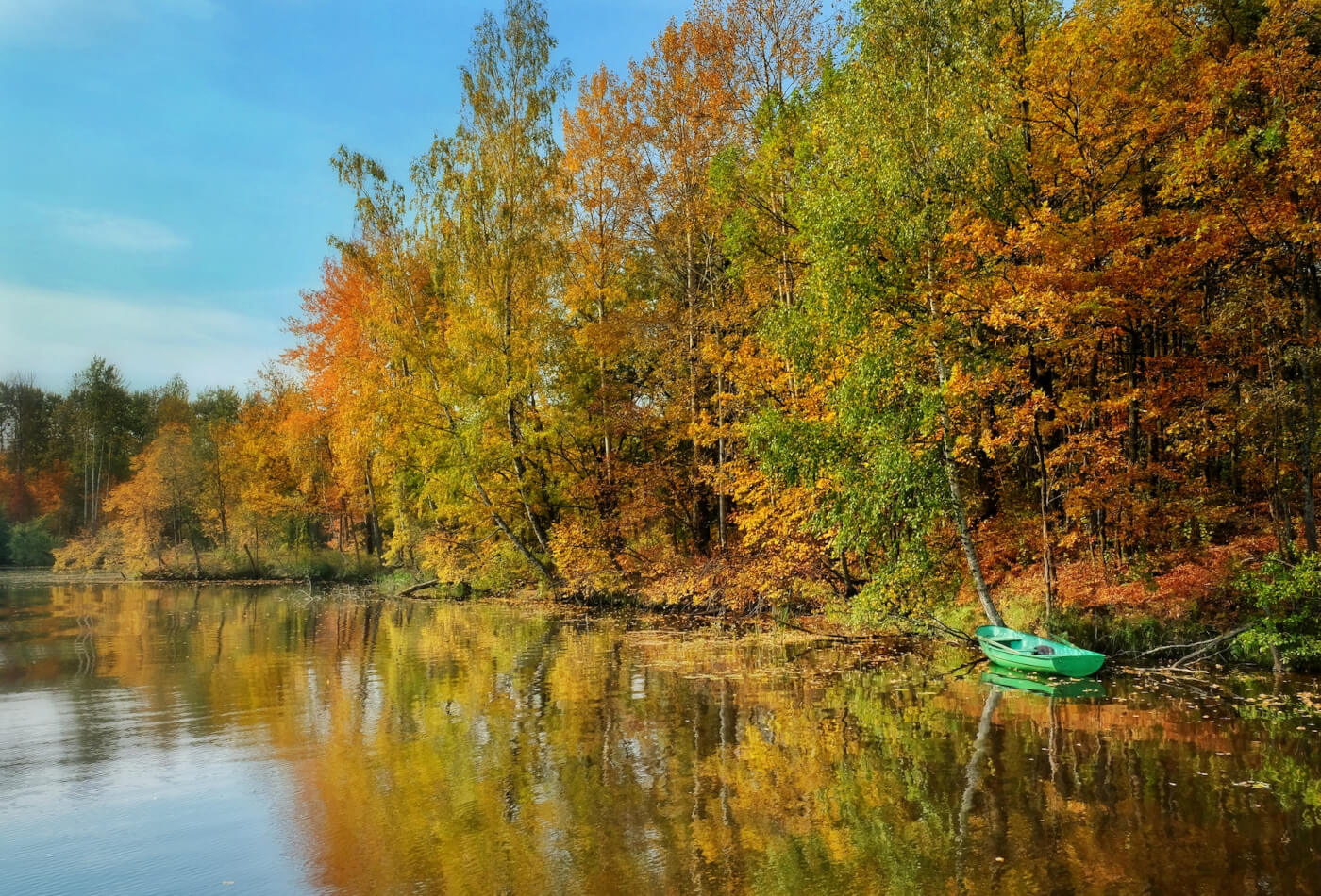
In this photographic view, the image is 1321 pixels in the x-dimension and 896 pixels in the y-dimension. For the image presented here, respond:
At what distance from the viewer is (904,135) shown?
16.6 metres

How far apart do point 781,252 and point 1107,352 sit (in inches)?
346

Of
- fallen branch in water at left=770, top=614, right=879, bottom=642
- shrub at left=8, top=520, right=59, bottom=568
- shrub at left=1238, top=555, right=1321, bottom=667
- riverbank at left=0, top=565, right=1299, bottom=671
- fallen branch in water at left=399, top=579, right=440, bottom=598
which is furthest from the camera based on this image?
shrub at left=8, top=520, right=59, bottom=568

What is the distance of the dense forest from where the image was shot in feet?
49.4

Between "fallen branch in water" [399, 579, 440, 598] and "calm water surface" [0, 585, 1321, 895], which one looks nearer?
"calm water surface" [0, 585, 1321, 895]

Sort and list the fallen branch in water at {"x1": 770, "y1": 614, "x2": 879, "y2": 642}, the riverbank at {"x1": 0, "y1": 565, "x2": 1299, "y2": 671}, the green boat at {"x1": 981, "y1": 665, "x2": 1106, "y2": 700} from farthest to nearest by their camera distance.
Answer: the fallen branch in water at {"x1": 770, "y1": 614, "x2": 879, "y2": 642} → the riverbank at {"x1": 0, "y1": 565, "x2": 1299, "y2": 671} → the green boat at {"x1": 981, "y1": 665, "x2": 1106, "y2": 700}

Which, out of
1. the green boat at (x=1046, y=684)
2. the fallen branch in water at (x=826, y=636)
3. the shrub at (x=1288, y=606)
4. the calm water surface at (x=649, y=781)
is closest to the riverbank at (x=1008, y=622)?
the fallen branch in water at (x=826, y=636)

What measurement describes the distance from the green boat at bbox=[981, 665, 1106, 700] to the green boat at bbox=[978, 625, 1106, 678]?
0.14 metres

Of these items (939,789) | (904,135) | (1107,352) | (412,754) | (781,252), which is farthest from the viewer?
(781,252)

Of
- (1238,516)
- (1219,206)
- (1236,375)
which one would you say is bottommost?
(1238,516)

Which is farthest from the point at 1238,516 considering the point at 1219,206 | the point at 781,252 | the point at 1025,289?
the point at 781,252

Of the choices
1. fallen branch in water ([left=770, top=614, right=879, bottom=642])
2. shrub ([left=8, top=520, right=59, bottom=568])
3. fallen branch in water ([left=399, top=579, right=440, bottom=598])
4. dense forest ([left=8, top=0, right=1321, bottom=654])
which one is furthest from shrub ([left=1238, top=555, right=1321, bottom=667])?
shrub ([left=8, top=520, right=59, bottom=568])

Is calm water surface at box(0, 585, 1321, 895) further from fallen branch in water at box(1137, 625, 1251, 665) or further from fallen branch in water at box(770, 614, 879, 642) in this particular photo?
fallen branch in water at box(770, 614, 879, 642)

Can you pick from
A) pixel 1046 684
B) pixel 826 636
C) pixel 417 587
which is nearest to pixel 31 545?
pixel 417 587

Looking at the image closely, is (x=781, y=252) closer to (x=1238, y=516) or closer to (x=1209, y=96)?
(x=1209, y=96)
